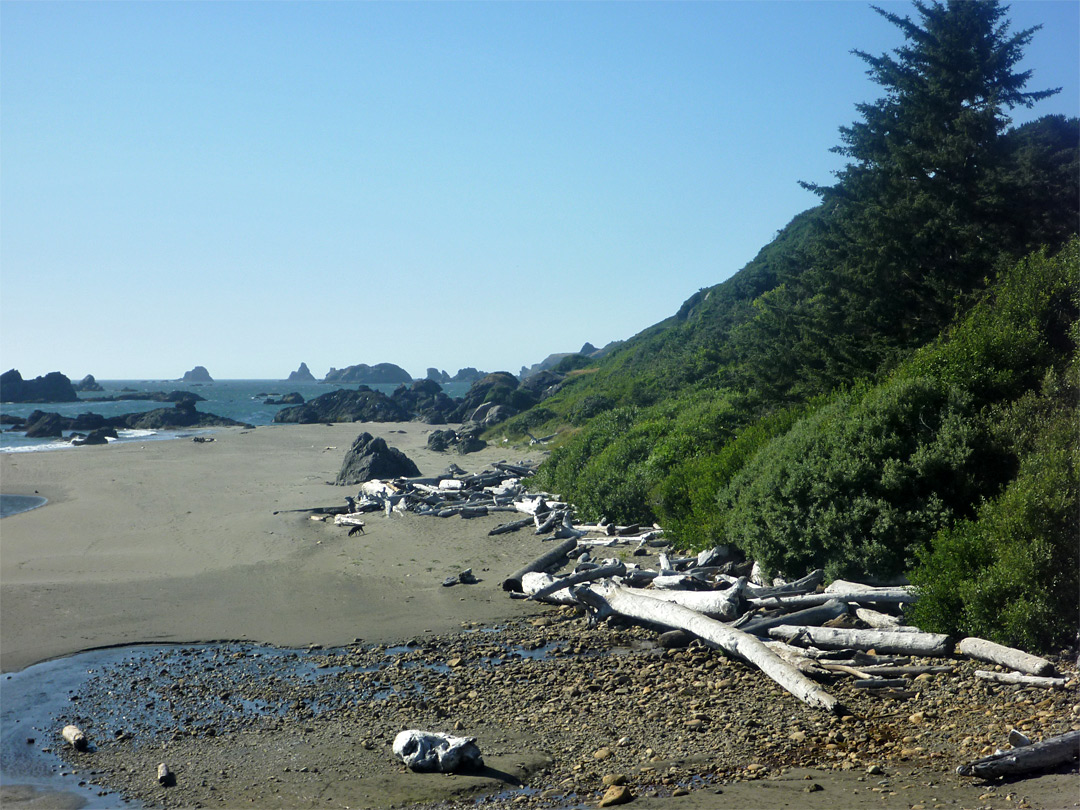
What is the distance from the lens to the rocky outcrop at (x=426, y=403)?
6078 cm

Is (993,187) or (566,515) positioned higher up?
(993,187)

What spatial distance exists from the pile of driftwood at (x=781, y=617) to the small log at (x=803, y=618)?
1 centimetres

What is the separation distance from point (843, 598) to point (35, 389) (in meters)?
109

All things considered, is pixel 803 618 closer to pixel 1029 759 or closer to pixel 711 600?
pixel 711 600

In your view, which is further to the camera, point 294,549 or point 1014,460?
point 294,549

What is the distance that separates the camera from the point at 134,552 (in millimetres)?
17297

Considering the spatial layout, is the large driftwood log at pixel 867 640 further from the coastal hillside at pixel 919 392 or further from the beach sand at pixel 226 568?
the beach sand at pixel 226 568

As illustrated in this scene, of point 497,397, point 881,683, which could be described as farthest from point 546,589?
point 497,397

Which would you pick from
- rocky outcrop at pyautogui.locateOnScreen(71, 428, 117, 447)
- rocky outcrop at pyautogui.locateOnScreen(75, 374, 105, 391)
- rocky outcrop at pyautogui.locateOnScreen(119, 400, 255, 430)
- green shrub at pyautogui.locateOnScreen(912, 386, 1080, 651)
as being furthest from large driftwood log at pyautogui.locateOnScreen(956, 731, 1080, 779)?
rocky outcrop at pyautogui.locateOnScreen(75, 374, 105, 391)

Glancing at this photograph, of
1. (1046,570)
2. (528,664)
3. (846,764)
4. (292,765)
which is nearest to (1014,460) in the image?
(1046,570)

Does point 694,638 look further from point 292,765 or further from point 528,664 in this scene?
point 292,765

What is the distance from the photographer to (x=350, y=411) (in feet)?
218

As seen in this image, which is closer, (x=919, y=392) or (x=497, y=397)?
(x=919, y=392)

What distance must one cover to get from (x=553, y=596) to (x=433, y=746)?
5673 millimetres
